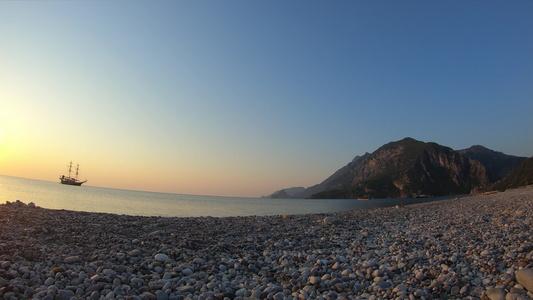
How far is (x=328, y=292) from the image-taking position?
7.06 meters

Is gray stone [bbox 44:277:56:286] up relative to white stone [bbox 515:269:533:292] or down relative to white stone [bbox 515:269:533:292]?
down

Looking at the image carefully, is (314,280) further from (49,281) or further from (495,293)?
(49,281)

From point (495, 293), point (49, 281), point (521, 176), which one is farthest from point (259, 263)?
point (521, 176)

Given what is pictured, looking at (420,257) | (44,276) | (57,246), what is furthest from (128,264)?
(420,257)

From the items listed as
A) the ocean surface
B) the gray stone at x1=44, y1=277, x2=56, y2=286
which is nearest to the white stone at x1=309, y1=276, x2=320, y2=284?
the gray stone at x1=44, y1=277, x2=56, y2=286

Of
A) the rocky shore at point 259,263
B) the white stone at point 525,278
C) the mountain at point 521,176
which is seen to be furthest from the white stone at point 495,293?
the mountain at point 521,176

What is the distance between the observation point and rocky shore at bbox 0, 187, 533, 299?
22.0ft

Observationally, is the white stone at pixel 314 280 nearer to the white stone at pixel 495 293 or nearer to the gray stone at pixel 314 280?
the gray stone at pixel 314 280

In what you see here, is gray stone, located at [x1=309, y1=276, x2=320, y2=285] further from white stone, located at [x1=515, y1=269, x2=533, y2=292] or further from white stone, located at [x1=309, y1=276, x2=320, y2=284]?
white stone, located at [x1=515, y1=269, x2=533, y2=292]

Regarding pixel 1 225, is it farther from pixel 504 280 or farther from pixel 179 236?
pixel 504 280

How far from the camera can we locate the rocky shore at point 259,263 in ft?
22.0

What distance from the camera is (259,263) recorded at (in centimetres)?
919

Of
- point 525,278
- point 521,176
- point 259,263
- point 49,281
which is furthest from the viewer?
point 521,176

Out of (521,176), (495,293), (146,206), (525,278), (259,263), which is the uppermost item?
(521,176)
